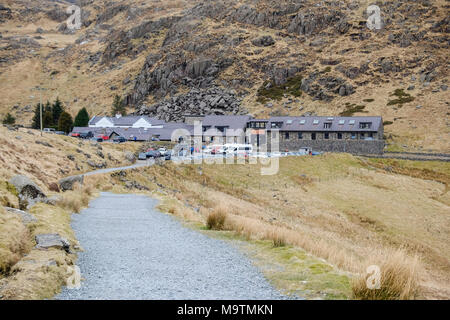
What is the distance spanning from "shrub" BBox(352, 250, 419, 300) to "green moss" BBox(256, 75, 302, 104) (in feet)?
416

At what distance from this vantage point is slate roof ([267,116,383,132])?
91.8 metres

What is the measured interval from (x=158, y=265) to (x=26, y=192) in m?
11.6

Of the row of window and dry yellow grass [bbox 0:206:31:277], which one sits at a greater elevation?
the row of window

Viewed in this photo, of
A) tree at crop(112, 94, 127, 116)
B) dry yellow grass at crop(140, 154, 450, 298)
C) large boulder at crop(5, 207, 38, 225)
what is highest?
tree at crop(112, 94, 127, 116)

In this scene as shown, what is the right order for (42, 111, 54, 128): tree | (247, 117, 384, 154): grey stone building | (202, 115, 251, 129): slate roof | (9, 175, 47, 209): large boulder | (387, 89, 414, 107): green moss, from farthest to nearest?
(387, 89, 414, 107): green moss → (42, 111, 54, 128): tree → (202, 115, 251, 129): slate roof → (247, 117, 384, 154): grey stone building → (9, 175, 47, 209): large boulder

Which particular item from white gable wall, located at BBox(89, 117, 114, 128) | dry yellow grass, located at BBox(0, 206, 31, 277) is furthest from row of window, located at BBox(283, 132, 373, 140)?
dry yellow grass, located at BBox(0, 206, 31, 277)

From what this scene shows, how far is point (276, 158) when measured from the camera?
226 ft

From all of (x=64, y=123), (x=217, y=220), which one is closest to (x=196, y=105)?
(x=64, y=123)

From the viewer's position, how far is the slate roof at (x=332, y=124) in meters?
91.8

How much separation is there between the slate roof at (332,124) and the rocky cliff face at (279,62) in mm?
21981

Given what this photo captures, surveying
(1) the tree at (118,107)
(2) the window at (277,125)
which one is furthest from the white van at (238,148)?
(1) the tree at (118,107)

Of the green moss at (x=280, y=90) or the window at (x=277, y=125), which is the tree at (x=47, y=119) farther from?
the green moss at (x=280, y=90)

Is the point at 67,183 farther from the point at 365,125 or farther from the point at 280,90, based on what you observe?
the point at 280,90

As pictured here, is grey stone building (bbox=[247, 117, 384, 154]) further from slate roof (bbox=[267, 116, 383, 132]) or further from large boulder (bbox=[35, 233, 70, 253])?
large boulder (bbox=[35, 233, 70, 253])
